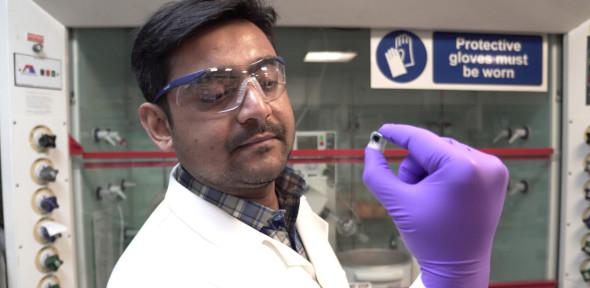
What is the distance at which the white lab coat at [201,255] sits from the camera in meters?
0.66

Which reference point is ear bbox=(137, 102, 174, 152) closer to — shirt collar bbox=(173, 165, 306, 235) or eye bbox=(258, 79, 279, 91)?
shirt collar bbox=(173, 165, 306, 235)

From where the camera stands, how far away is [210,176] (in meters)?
0.73

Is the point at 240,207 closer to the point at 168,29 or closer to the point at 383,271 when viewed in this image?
the point at 168,29

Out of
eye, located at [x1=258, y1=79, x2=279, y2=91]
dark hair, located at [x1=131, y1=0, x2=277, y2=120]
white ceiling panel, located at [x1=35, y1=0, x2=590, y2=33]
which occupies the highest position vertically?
white ceiling panel, located at [x1=35, y1=0, x2=590, y2=33]

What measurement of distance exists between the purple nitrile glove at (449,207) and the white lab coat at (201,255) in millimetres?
245

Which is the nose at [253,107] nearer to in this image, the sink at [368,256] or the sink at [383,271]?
the sink at [383,271]

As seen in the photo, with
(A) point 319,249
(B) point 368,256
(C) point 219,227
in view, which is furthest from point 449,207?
(B) point 368,256

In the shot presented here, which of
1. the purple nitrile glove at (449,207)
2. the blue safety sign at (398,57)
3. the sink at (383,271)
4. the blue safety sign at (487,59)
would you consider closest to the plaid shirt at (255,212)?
the purple nitrile glove at (449,207)

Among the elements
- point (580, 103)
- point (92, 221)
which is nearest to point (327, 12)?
point (580, 103)

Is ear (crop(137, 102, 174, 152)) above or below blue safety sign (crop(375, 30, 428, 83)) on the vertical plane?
below

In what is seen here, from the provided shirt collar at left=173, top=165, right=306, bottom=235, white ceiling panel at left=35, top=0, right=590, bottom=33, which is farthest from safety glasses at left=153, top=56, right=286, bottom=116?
white ceiling panel at left=35, top=0, right=590, bottom=33

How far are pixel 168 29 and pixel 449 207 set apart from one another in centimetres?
66

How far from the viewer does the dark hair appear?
70cm

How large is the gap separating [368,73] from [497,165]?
1.24 metres
